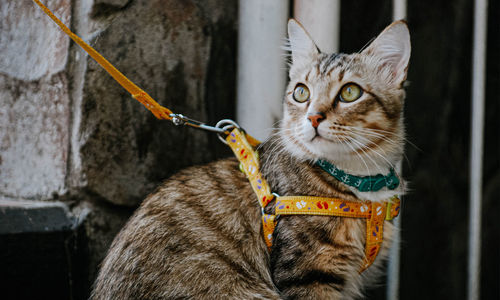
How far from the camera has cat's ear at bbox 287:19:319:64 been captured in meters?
1.61

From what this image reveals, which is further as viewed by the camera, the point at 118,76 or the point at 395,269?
the point at 395,269

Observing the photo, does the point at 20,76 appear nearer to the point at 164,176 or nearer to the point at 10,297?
the point at 164,176

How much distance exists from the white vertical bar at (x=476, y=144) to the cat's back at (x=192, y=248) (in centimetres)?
145

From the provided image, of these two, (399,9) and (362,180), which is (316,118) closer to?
(362,180)

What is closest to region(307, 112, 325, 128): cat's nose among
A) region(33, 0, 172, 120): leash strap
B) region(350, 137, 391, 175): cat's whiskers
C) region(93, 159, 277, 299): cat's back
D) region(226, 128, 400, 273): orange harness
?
region(350, 137, 391, 175): cat's whiskers

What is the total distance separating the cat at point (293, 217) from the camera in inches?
50.0

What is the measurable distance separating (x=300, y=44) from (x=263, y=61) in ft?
1.41

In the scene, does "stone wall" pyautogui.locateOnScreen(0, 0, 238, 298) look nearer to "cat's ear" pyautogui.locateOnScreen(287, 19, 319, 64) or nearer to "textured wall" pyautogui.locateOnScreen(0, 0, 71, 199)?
"textured wall" pyautogui.locateOnScreen(0, 0, 71, 199)

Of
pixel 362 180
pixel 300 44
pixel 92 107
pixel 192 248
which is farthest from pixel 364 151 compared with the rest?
pixel 92 107

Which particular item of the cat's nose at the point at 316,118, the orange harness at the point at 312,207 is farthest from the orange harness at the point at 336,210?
the cat's nose at the point at 316,118

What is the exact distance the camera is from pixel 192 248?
1315mm

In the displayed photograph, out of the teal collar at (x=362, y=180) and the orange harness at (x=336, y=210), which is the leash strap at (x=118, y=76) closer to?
the orange harness at (x=336, y=210)

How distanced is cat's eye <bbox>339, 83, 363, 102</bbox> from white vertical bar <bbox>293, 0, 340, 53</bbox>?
64 cm

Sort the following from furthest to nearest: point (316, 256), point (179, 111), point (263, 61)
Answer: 1. point (263, 61)
2. point (179, 111)
3. point (316, 256)
